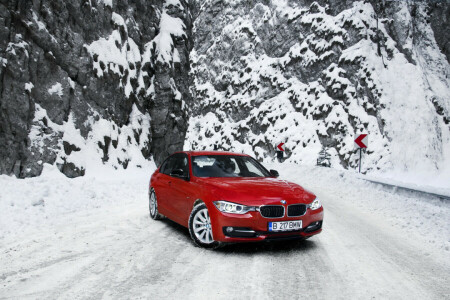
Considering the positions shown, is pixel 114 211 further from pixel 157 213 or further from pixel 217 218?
pixel 217 218

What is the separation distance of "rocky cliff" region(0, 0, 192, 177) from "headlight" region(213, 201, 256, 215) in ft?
31.9

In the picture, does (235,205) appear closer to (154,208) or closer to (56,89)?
(154,208)

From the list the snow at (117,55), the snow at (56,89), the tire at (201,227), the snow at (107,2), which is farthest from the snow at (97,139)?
the tire at (201,227)

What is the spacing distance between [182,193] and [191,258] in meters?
1.58

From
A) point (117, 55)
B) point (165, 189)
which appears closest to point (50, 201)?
point (165, 189)

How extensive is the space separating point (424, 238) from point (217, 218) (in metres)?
4.00

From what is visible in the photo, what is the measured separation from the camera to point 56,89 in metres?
15.0

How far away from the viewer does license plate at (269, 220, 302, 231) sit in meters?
5.26

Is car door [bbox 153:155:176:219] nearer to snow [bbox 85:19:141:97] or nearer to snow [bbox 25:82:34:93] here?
snow [bbox 25:82:34:93]

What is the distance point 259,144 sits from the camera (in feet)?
148

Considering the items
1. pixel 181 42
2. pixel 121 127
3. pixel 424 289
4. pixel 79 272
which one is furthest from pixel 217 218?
pixel 181 42

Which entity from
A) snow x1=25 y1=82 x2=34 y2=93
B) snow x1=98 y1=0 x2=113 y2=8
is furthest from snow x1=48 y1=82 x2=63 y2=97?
snow x1=98 y1=0 x2=113 y2=8

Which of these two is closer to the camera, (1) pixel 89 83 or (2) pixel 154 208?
(2) pixel 154 208

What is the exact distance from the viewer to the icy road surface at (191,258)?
13.1 feet
